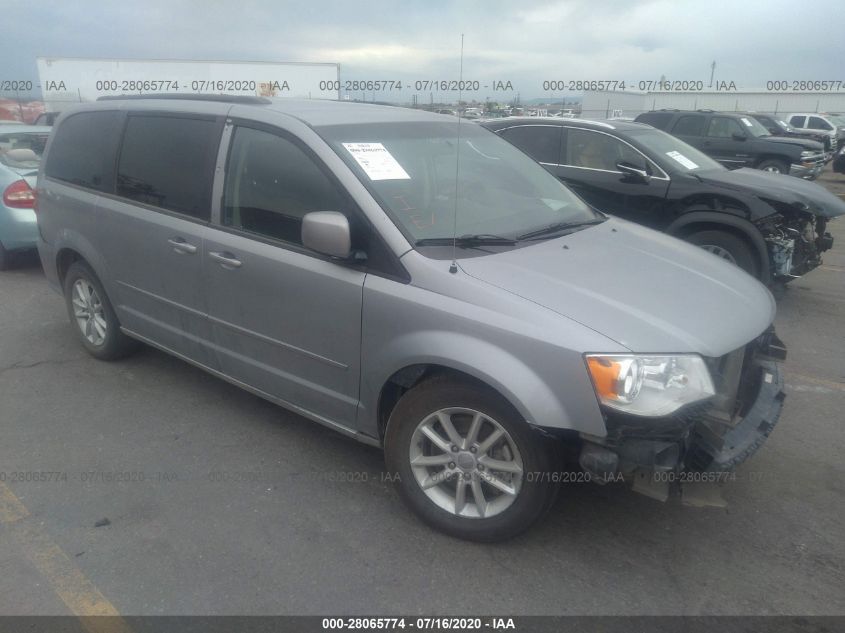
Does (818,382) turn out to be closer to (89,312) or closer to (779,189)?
(779,189)

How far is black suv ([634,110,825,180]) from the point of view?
15.2 m

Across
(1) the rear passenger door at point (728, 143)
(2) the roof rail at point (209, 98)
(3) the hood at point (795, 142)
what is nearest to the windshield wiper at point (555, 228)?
(2) the roof rail at point (209, 98)

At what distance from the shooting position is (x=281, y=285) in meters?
3.35

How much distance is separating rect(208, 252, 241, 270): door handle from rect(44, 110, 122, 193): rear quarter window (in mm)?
1290

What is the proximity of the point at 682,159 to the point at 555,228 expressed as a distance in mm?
4202

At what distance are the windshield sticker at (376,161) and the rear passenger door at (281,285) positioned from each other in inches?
7.0

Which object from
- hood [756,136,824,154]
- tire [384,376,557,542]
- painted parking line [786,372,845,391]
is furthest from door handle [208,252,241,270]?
hood [756,136,824,154]

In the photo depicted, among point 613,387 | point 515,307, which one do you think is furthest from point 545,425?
point 515,307

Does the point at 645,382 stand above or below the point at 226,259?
below

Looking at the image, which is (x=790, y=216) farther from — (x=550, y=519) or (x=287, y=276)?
(x=287, y=276)

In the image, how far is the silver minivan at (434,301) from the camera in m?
2.60

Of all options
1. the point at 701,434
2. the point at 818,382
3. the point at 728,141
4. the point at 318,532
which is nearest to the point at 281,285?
the point at 318,532

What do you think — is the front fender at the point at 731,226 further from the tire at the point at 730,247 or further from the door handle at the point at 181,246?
the door handle at the point at 181,246

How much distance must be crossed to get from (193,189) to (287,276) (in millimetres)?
964
